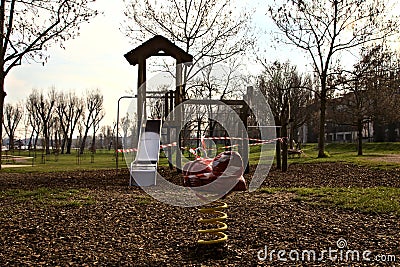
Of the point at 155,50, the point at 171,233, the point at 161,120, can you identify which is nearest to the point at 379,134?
the point at 155,50

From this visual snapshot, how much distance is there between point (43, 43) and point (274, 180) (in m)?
11.2

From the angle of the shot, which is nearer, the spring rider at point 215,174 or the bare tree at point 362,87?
the spring rider at point 215,174

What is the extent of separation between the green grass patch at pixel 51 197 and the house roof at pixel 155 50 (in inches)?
258

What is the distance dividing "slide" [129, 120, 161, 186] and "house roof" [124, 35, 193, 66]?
2.56m

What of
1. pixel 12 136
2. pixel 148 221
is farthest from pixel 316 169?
pixel 12 136

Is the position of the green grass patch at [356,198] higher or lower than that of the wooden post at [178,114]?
lower

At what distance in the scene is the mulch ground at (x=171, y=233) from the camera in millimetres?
5129

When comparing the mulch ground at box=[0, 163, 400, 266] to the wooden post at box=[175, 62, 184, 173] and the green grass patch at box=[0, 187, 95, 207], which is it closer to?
the green grass patch at box=[0, 187, 95, 207]

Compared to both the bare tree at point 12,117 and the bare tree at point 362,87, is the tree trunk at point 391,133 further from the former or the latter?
the bare tree at point 12,117

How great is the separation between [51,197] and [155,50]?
7994 millimetres

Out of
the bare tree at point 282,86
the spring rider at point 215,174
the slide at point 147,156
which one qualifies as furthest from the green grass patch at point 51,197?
the bare tree at point 282,86

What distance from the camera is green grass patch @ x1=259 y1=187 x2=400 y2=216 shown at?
769cm

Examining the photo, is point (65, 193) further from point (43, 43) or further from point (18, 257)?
point (43, 43)

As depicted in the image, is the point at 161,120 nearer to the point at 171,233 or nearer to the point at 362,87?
the point at 171,233
